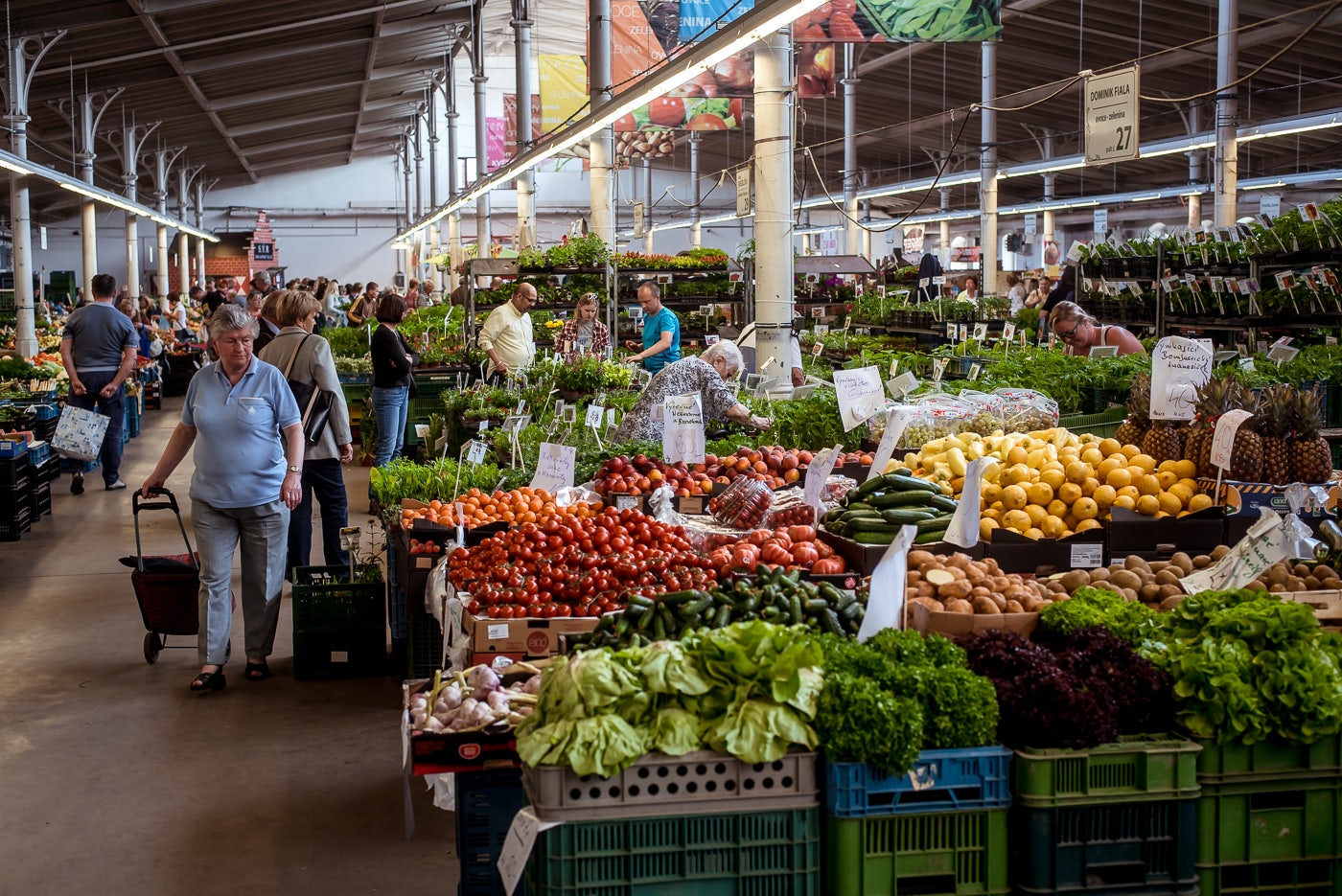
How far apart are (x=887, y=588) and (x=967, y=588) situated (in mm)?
538

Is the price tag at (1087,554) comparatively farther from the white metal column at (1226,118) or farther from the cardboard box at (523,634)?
the white metal column at (1226,118)

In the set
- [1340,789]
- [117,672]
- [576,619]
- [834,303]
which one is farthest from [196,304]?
[1340,789]

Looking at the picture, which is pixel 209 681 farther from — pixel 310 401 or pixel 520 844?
pixel 520 844

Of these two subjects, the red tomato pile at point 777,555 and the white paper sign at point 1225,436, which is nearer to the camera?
the red tomato pile at point 777,555

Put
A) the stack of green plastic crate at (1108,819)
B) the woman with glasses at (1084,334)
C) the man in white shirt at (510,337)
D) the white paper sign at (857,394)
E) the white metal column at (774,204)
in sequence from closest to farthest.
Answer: the stack of green plastic crate at (1108,819)
the white paper sign at (857,394)
the white metal column at (774,204)
the woman with glasses at (1084,334)
the man in white shirt at (510,337)

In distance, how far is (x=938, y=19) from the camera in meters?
Result: 10.7

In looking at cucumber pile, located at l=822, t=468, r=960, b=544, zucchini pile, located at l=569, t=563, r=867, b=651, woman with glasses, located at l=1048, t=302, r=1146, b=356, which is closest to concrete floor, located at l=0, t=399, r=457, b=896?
zucchini pile, located at l=569, t=563, r=867, b=651

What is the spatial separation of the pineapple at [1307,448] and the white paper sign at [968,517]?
164 centimetres

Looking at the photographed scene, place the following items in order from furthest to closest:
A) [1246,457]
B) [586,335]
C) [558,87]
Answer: [558,87] → [586,335] → [1246,457]

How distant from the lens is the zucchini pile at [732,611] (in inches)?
134

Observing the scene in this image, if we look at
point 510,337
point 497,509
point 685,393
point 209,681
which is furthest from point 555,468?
point 510,337

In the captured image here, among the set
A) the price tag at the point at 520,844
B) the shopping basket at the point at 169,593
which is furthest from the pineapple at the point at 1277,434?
the shopping basket at the point at 169,593

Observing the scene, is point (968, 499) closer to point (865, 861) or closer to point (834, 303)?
point (865, 861)

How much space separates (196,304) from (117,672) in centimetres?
2607
